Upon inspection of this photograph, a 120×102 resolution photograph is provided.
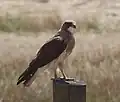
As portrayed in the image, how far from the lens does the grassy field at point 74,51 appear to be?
709 cm

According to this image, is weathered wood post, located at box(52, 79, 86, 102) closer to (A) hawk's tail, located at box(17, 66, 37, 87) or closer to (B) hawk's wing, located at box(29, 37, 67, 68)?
(A) hawk's tail, located at box(17, 66, 37, 87)

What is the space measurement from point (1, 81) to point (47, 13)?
6745mm

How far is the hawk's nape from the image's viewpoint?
4953mm

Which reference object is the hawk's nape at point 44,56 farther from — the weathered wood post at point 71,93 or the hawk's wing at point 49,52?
the weathered wood post at point 71,93

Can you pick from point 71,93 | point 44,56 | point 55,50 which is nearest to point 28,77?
point 44,56

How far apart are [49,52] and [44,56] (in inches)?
2.6

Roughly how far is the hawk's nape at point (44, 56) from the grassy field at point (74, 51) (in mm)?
308

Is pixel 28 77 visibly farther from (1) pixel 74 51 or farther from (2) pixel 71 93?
(1) pixel 74 51

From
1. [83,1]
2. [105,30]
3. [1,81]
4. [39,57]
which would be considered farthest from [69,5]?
[39,57]

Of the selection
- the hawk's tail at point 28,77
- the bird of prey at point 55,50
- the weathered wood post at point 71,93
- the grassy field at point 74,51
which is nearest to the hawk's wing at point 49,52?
the bird of prey at point 55,50

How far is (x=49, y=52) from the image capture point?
5.29 metres

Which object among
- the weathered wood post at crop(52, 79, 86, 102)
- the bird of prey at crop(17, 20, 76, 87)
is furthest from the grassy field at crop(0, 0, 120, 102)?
the weathered wood post at crop(52, 79, 86, 102)

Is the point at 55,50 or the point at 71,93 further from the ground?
the point at 55,50

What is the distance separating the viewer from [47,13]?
14.1 m
